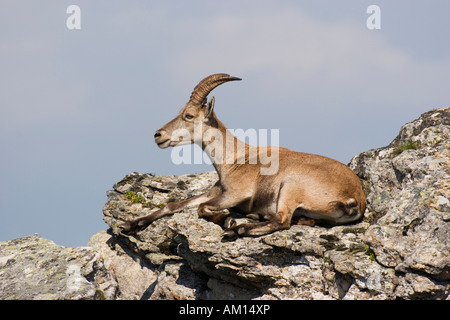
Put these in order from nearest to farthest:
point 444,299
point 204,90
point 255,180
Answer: point 444,299, point 255,180, point 204,90

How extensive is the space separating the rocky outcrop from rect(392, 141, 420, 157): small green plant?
23 mm

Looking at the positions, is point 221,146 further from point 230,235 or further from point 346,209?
point 346,209

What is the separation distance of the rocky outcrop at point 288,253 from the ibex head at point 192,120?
5.62 feet

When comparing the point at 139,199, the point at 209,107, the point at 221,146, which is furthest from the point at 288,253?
the point at 139,199

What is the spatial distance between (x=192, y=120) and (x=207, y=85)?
0.90 meters

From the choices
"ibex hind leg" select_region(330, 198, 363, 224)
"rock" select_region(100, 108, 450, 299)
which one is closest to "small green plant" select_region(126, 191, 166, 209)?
"rock" select_region(100, 108, 450, 299)

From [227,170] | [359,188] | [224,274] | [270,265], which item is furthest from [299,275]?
[227,170]

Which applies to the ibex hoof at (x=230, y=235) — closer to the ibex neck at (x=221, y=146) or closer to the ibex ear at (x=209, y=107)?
the ibex neck at (x=221, y=146)

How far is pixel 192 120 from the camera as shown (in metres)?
13.3

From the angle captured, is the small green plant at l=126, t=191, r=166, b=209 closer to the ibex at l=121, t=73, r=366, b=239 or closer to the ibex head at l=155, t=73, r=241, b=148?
the ibex at l=121, t=73, r=366, b=239

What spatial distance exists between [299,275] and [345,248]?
98 centimetres

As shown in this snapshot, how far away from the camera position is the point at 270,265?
10.6 meters

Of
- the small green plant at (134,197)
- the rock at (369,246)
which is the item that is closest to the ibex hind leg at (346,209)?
the rock at (369,246)
